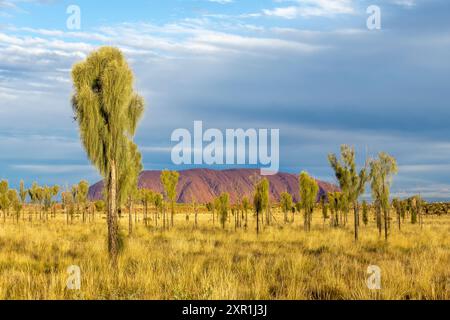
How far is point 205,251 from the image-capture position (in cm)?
1862

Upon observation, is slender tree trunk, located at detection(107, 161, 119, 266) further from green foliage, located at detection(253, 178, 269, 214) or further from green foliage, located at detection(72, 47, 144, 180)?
green foliage, located at detection(253, 178, 269, 214)

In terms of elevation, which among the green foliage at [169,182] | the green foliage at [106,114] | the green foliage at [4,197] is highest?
the green foliage at [106,114]

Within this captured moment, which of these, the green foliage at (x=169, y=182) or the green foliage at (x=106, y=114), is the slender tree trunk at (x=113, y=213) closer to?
the green foliage at (x=106, y=114)

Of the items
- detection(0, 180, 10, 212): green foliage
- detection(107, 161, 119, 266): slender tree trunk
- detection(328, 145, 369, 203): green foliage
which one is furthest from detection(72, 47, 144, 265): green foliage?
detection(0, 180, 10, 212): green foliage

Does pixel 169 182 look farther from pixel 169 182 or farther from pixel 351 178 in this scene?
pixel 351 178

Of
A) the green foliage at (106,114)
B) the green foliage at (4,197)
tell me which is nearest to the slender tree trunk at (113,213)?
the green foliage at (106,114)

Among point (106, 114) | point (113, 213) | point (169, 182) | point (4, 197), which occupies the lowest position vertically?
point (4, 197)

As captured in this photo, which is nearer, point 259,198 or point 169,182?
point 259,198

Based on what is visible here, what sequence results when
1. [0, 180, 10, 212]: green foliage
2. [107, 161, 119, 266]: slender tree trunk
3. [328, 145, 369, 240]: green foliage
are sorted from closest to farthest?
1. [107, 161, 119, 266]: slender tree trunk
2. [328, 145, 369, 240]: green foliage
3. [0, 180, 10, 212]: green foliage

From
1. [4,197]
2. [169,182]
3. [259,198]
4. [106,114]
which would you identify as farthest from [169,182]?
[4,197]

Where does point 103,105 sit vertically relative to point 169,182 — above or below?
above

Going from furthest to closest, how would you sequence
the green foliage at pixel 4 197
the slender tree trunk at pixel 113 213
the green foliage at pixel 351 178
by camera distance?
the green foliage at pixel 4 197
the green foliage at pixel 351 178
the slender tree trunk at pixel 113 213

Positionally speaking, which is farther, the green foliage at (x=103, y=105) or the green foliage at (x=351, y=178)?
the green foliage at (x=351, y=178)

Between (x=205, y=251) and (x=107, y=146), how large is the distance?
682 cm
